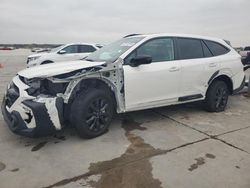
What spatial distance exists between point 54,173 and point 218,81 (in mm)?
3970

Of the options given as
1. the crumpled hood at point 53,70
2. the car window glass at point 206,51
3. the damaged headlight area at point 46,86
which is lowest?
the damaged headlight area at point 46,86

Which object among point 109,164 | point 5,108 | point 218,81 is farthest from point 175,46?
point 5,108

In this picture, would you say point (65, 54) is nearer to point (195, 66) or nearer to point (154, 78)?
point (195, 66)

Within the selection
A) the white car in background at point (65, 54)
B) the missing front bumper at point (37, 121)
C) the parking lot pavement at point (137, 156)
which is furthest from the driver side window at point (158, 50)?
the white car in background at point (65, 54)

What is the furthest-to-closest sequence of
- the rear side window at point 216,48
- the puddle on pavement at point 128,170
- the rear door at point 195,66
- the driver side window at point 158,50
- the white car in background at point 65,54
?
the white car in background at point 65,54 < the rear side window at point 216,48 < the rear door at point 195,66 < the driver side window at point 158,50 < the puddle on pavement at point 128,170

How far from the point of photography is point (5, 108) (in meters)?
4.45

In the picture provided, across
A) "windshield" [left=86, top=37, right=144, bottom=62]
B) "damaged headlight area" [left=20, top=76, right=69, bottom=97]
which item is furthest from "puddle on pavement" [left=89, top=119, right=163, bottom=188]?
"windshield" [left=86, top=37, right=144, bottom=62]

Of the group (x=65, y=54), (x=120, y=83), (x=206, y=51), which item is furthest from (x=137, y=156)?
(x=65, y=54)

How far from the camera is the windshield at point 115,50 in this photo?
16.2 feet

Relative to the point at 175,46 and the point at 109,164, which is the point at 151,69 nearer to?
the point at 175,46

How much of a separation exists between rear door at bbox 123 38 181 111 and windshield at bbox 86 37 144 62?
0.18 meters

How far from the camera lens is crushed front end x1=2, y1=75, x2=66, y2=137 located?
Result: 398 centimetres

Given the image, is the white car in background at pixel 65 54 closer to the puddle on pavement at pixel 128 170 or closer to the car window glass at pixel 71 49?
the car window glass at pixel 71 49

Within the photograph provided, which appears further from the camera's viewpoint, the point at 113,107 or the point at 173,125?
the point at 173,125
